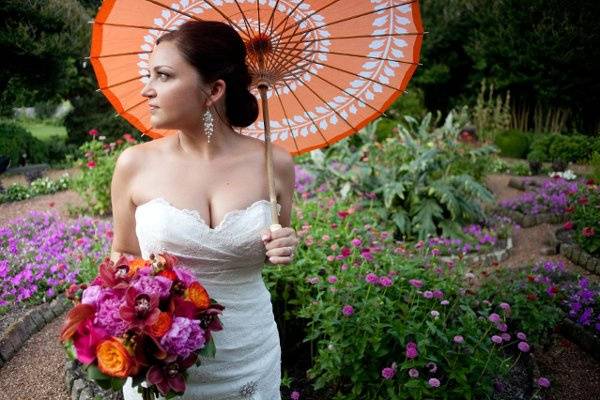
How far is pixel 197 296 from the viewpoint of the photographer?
3.96 feet

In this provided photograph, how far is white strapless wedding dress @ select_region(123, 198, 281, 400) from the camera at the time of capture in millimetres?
1577

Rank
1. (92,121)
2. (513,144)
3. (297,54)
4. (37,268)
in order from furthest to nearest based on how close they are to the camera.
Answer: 1. (92,121)
2. (513,144)
3. (37,268)
4. (297,54)

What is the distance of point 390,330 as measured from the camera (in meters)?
2.34

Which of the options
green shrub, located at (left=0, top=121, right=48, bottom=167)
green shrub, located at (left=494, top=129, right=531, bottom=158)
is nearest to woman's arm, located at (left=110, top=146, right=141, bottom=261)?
green shrub, located at (left=0, top=121, right=48, bottom=167)

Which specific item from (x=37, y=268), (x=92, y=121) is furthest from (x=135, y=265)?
(x=92, y=121)

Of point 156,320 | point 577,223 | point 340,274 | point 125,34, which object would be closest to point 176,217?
point 156,320

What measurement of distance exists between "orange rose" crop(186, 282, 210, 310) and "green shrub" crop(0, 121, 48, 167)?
10445 mm

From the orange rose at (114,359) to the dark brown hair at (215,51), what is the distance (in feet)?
2.96

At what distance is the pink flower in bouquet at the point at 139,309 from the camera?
3.57ft

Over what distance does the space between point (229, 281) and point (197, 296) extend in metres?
0.49

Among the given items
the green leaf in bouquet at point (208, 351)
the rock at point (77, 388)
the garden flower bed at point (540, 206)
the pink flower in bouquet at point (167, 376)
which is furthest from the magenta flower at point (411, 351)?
the garden flower bed at point (540, 206)

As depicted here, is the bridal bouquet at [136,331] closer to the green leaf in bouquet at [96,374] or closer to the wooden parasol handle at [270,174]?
the green leaf in bouquet at [96,374]

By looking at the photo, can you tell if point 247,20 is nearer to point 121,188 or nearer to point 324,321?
point 121,188

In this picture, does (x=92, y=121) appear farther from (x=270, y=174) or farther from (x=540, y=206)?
(x=270, y=174)
